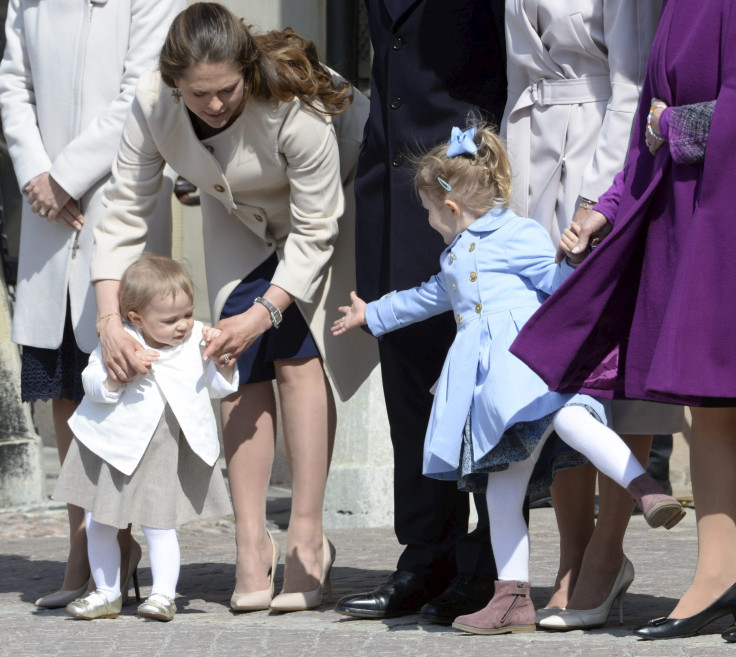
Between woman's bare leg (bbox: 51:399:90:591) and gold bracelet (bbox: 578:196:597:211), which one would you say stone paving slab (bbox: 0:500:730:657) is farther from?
gold bracelet (bbox: 578:196:597:211)

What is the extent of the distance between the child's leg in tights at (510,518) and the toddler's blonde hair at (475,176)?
68cm

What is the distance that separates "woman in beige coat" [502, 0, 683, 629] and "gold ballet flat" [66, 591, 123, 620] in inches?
50.6

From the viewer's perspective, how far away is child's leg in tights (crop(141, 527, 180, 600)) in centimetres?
441

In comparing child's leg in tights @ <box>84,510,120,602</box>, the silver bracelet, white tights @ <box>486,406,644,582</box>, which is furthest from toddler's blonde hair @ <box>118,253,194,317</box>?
white tights @ <box>486,406,644,582</box>

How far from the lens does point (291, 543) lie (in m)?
4.59

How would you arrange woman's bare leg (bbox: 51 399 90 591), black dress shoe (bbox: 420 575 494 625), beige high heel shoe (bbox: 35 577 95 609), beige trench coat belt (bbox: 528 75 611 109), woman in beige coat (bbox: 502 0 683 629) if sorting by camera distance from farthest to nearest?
1. woman's bare leg (bbox: 51 399 90 591)
2. beige high heel shoe (bbox: 35 577 95 609)
3. black dress shoe (bbox: 420 575 494 625)
4. beige trench coat belt (bbox: 528 75 611 109)
5. woman in beige coat (bbox: 502 0 683 629)

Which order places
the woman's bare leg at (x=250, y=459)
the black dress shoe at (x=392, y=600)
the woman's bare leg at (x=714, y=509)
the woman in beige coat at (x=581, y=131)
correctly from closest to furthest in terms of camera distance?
the woman's bare leg at (x=714, y=509) → the woman in beige coat at (x=581, y=131) → the black dress shoe at (x=392, y=600) → the woman's bare leg at (x=250, y=459)

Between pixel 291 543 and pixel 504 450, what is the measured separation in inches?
38.2

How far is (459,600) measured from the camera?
4.16 m

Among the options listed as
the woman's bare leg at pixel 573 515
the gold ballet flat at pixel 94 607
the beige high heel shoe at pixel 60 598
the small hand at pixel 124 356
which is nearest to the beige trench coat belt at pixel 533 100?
the woman's bare leg at pixel 573 515

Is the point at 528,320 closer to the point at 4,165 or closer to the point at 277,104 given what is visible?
the point at 277,104

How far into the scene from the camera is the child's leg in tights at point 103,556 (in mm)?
4469

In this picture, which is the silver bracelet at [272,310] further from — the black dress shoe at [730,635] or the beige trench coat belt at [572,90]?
the black dress shoe at [730,635]

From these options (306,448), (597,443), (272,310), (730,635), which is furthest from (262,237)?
(730,635)
